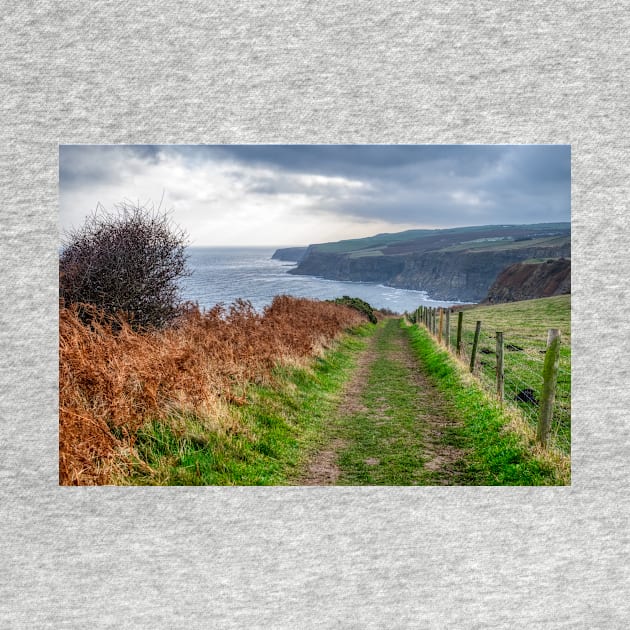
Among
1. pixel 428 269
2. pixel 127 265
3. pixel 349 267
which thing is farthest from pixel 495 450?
pixel 127 265

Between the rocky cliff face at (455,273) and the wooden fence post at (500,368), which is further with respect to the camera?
the wooden fence post at (500,368)

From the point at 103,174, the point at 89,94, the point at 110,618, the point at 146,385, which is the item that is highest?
the point at 89,94

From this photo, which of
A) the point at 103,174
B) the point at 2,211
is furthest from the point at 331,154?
the point at 2,211

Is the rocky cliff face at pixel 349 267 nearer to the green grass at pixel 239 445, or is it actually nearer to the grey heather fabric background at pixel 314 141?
the grey heather fabric background at pixel 314 141

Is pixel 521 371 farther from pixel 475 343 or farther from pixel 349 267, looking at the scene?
pixel 349 267

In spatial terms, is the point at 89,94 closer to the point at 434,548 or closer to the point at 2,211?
the point at 2,211

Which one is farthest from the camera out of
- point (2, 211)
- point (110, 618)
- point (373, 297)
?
point (373, 297)

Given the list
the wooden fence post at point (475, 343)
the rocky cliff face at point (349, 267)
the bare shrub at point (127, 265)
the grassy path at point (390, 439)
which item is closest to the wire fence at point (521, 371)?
the wooden fence post at point (475, 343)
